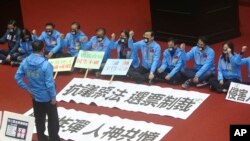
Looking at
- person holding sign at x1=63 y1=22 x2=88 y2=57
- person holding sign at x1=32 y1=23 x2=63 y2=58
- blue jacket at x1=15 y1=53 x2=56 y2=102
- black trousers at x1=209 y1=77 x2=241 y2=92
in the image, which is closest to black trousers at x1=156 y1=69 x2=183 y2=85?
black trousers at x1=209 y1=77 x2=241 y2=92

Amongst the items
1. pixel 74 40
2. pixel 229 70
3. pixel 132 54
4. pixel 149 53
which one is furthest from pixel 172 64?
pixel 74 40

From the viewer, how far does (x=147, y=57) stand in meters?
9.86

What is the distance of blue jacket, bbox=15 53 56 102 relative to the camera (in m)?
7.25

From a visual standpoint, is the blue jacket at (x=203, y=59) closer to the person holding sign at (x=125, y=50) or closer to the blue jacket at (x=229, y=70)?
the blue jacket at (x=229, y=70)

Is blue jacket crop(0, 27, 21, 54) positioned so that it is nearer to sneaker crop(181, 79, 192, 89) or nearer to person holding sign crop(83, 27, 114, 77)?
person holding sign crop(83, 27, 114, 77)

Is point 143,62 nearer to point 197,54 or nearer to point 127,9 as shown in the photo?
point 197,54

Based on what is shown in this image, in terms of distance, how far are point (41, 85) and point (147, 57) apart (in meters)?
2.95

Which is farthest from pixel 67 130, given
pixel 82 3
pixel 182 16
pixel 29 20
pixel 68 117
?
pixel 82 3

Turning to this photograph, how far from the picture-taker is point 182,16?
11453 mm

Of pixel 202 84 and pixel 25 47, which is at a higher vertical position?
pixel 25 47

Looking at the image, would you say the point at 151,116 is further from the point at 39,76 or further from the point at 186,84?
the point at 39,76

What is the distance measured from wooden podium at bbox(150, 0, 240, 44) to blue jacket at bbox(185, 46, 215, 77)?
191 cm

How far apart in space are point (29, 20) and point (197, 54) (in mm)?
5832

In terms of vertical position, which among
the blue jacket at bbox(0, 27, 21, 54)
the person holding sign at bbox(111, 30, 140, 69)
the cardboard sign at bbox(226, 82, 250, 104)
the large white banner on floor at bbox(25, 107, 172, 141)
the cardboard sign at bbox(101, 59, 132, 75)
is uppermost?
the blue jacket at bbox(0, 27, 21, 54)
